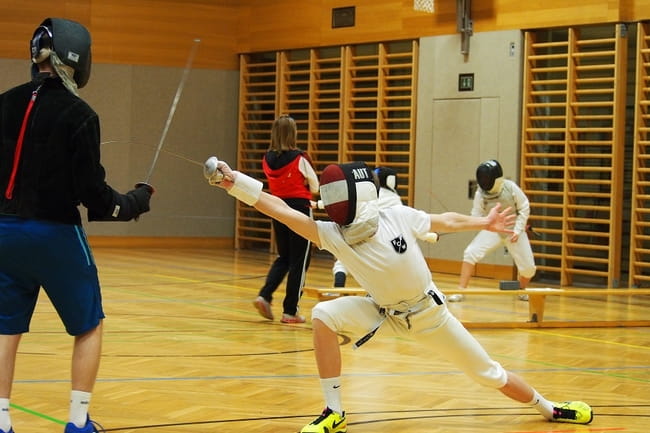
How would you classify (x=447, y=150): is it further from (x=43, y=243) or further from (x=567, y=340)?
(x=43, y=243)

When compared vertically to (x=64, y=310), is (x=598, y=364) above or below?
below

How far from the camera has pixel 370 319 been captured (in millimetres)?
4121

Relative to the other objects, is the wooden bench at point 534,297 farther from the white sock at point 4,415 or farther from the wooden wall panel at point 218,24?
the wooden wall panel at point 218,24

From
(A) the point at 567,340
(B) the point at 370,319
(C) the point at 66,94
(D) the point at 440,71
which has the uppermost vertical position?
(D) the point at 440,71

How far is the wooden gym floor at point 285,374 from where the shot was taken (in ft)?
14.0

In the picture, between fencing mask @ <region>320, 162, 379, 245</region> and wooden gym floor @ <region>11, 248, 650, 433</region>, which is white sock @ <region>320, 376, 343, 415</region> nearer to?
wooden gym floor @ <region>11, 248, 650, 433</region>

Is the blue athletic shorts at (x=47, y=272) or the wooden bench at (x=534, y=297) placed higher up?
the blue athletic shorts at (x=47, y=272)

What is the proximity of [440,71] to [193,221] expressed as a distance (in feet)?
16.0

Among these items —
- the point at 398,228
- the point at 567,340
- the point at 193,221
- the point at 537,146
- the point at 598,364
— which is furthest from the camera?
the point at 193,221

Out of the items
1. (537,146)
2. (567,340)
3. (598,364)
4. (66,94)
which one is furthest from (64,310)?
(537,146)

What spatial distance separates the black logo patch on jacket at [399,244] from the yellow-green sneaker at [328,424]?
773 mm

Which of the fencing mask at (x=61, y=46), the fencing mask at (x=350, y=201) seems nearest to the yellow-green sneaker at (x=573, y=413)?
the fencing mask at (x=350, y=201)

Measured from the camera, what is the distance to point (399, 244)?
3984mm

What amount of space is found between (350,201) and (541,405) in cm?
133
